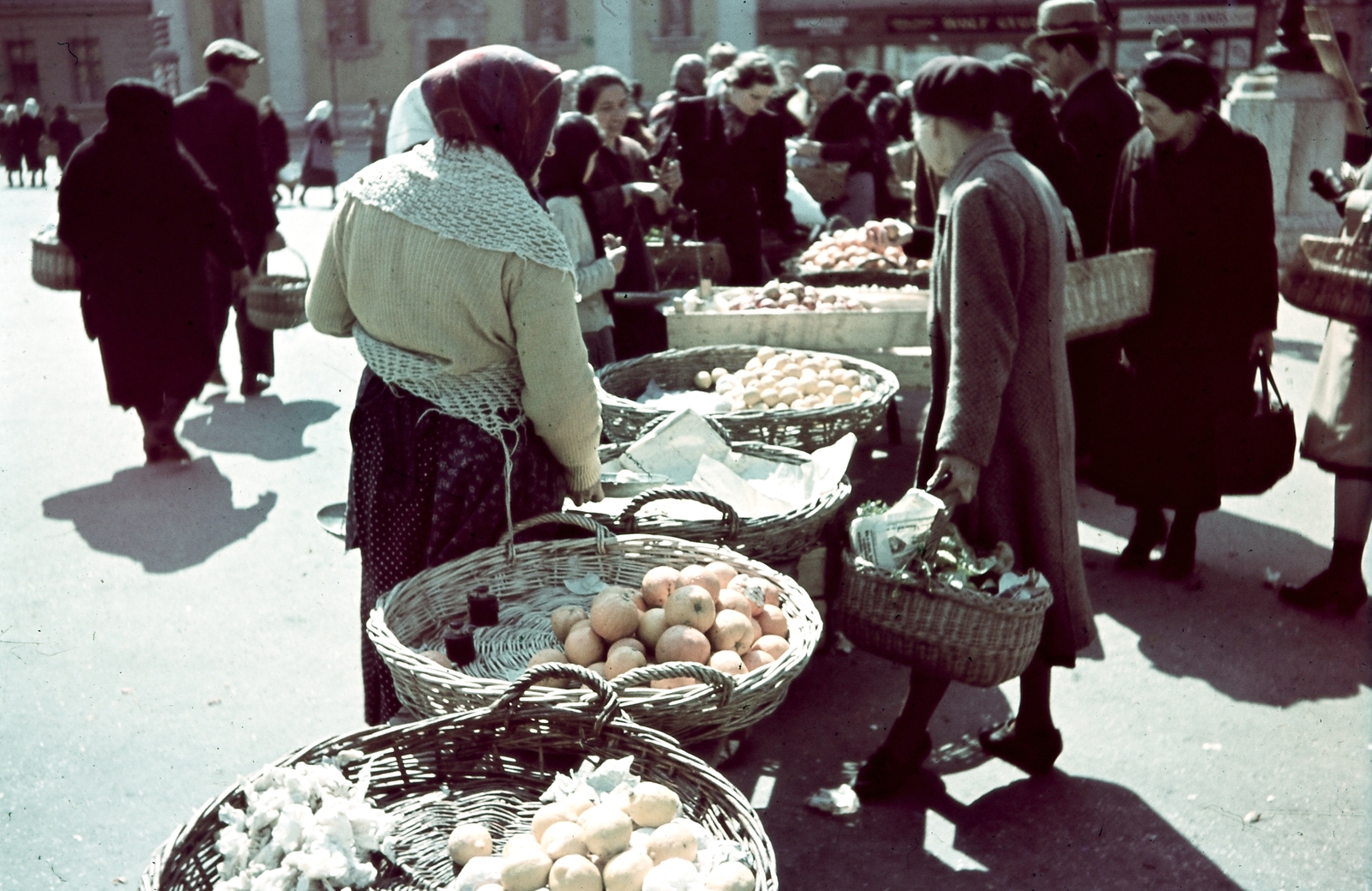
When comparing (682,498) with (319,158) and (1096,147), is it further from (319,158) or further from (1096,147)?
(319,158)

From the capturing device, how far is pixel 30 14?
3662cm

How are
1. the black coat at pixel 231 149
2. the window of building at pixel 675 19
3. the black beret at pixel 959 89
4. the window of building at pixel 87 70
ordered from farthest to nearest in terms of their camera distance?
the window of building at pixel 87 70 → the window of building at pixel 675 19 → the black coat at pixel 231 149 → the black beret at pixel 959 89

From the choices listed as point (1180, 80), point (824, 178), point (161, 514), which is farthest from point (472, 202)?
point (824, 178)

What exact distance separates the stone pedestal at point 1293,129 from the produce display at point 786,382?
6.49m

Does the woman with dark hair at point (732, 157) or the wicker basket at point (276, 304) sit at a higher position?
the woman with dark hair at point (732, 157)

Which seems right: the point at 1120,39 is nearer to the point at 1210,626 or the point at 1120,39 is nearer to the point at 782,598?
the point at 1210,626

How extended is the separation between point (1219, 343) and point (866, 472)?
1.98 metres

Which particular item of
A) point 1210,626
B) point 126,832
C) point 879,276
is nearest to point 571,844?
point 126,832

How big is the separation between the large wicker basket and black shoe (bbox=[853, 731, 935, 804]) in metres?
0.59

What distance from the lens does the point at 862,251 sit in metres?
6.68

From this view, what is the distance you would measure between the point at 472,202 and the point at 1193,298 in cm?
294

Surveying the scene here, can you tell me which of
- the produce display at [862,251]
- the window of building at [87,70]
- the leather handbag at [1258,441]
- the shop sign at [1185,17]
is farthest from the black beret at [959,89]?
the window of building at [87,70]

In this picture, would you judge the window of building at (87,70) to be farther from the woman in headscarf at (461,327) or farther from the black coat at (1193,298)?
the woman in headscarf at (461,327)

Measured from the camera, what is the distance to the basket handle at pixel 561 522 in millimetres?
2672
